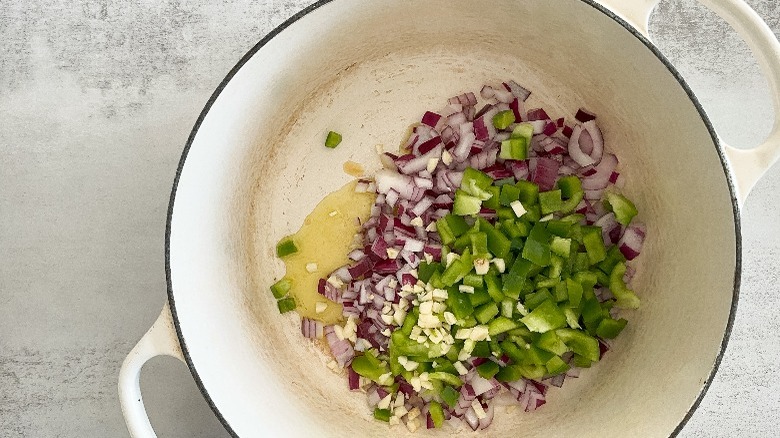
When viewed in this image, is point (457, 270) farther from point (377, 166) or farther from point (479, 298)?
point (377, 166)

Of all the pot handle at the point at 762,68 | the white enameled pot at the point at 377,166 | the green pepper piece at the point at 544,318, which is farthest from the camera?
the green pepper piece at the point at 544,318

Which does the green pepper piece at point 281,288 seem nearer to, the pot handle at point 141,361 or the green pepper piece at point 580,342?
the pot handle at point 141,361

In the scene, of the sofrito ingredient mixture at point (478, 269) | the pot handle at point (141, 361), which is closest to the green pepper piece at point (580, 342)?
the sofrito ingredient mixture at point (478, 269)

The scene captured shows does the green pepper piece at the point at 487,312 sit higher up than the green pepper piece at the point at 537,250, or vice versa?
the green pepper piece at the point at 537,250

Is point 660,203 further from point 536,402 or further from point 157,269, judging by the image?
point 157,269

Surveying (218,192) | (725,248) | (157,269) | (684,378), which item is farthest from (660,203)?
(157,269)
